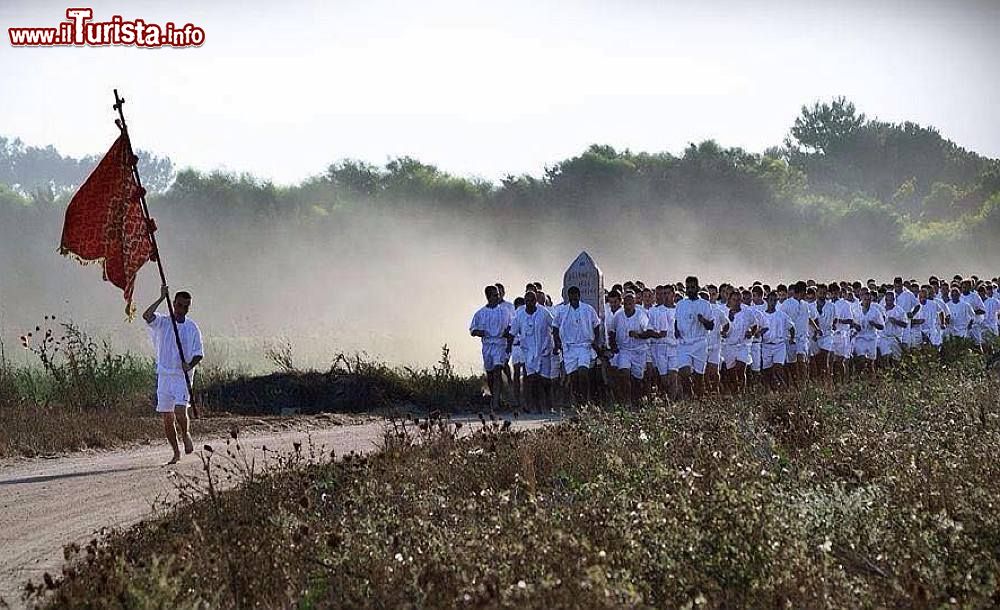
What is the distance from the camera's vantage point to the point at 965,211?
8031 cm


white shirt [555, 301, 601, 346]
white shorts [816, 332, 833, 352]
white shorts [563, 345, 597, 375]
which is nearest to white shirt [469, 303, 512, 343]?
white shirt [555, 301, 601, 346]

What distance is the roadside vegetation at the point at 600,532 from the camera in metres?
7.59

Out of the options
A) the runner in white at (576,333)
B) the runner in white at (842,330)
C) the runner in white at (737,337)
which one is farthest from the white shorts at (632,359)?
the runner in white at (842,330)

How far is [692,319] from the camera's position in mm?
23312

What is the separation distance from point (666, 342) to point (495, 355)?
3.02 metres

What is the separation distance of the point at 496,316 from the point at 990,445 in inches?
551

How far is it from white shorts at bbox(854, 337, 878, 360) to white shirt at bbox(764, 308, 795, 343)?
2.57 metres

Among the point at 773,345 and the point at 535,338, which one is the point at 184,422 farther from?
the point at 773,345

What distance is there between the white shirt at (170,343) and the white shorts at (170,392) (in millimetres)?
60

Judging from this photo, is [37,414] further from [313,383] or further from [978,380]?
[978,380]

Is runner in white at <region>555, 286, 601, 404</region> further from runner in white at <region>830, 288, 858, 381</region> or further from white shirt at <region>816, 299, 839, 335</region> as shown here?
runner in white at <region>830, 288, 858, 381</region>

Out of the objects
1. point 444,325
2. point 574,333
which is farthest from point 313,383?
point 444,325

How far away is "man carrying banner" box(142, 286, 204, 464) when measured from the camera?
16.0 metres

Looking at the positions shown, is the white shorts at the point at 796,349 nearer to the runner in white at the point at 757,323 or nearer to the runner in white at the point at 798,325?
the runner in white at the point at 798,325
